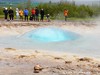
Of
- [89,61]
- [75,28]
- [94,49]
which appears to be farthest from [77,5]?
[89,61]

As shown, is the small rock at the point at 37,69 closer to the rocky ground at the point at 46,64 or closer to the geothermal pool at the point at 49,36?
the rocky ground at the point at 46,64

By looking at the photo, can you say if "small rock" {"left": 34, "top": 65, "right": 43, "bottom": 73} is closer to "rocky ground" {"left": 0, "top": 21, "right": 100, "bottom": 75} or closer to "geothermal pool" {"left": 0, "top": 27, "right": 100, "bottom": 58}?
"rocky ground" {"left": 0, "top": 21, "right": 100, "bottom": 75}

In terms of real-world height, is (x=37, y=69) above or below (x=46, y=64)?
above

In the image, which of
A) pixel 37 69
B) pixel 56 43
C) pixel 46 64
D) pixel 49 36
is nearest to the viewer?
pixel 37 69

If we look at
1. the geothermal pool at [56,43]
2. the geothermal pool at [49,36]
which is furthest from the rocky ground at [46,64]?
the geothermal pool at [49,36]

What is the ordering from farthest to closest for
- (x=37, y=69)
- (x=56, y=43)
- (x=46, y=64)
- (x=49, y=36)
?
(x=49, y=36), (x=56, y=43), (x=46, y=64), (x=37, y=69)

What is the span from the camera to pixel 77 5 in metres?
46.1

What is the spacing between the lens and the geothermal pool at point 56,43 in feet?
51.2

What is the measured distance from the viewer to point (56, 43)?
59.2ft

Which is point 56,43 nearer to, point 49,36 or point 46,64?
point 49,36

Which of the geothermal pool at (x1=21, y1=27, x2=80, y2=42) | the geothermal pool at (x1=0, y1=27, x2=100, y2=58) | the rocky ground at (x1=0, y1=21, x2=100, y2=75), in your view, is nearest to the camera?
the rocky ground at (x1=0, y1=21, x2=100, y2=75)

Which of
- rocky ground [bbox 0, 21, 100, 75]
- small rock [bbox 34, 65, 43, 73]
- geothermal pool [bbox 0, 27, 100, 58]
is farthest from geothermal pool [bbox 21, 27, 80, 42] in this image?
small rock [bbox 34, 65, 43, 73]

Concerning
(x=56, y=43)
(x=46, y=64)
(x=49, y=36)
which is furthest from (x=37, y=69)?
(x=49, y=36)

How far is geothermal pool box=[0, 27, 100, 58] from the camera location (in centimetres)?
1561
